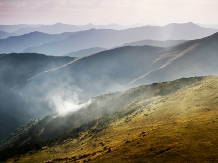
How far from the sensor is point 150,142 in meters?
44.4

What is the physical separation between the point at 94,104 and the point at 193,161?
477 ft

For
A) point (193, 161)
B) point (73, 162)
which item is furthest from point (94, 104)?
point (193, 161)

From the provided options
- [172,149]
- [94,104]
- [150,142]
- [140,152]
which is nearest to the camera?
[172,149]

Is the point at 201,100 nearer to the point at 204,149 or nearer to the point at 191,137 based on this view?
the point at 191,137

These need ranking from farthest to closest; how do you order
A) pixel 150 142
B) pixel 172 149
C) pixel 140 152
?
pixel 150 142 → pixel 140 152 → pixel 172 149

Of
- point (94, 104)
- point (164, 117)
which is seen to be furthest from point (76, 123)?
point (164, 117)

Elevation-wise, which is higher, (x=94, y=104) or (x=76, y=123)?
(x=94, y=104)

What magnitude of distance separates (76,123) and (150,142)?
404 ft

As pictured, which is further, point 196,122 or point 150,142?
point 196,122

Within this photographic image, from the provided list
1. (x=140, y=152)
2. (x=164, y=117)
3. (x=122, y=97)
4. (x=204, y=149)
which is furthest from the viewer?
(x=122, y=97)

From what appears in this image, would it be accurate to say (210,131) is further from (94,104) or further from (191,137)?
(94,104)

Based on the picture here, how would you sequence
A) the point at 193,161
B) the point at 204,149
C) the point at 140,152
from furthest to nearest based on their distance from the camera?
the point at 140,152, the point at 204,149, the point at 193,161

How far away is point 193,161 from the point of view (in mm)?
31562

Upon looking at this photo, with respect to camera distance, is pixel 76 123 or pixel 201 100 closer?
pixel 201 100
